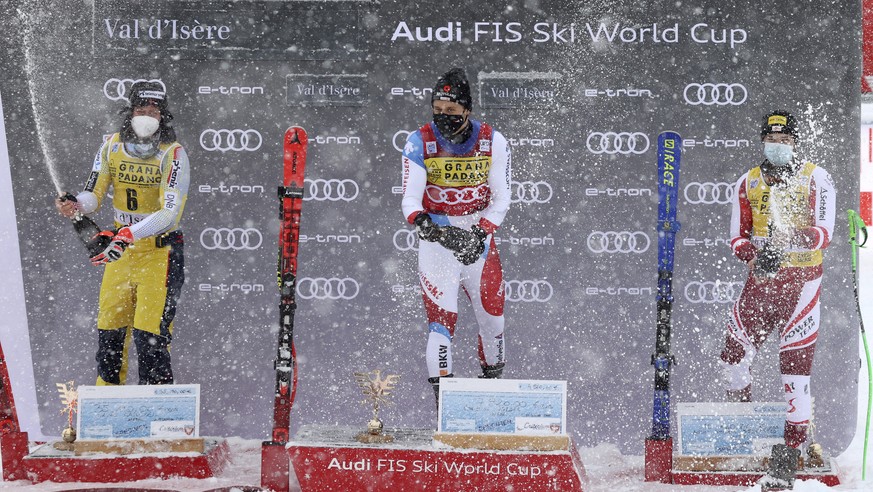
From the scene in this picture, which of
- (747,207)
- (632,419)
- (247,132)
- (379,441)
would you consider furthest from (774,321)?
(247,132)

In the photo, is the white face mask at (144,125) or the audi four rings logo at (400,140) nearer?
the white face mask at (144,125)

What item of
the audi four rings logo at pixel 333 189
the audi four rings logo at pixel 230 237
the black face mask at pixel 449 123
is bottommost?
the audi four rings logo at pixel 230 237

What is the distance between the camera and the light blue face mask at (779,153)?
4.19 m

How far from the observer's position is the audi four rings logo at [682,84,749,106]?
4.80 metres

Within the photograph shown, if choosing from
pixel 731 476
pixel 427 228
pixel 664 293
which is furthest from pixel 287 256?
pixel 731 476

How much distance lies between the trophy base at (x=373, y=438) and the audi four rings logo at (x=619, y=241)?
1650mm

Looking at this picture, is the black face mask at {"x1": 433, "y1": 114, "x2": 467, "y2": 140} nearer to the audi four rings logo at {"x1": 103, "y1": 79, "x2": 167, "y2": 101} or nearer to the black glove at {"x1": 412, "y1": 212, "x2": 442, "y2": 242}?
the black glove at {"x1": 412, "y1": 212, "x2": 442, "y2": 242}

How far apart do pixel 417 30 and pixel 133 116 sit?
1573mm

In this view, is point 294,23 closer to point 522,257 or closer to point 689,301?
point 522,257

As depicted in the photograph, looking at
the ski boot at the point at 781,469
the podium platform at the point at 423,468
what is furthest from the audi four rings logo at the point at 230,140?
the ski boot at the point at 781,469

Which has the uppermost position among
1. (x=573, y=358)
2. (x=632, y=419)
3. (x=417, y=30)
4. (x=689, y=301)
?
(x=417, y=30)

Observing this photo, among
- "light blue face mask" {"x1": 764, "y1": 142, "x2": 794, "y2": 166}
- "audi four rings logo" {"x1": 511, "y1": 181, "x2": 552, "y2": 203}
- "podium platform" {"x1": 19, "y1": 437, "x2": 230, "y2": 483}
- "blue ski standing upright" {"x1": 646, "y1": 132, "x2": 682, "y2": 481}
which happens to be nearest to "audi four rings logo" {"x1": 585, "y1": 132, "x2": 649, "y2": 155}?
"audi four rings logo" {"x1": 511, "y1": 181, "x2": 552, "y2": 203}

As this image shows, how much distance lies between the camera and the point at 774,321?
435 cm

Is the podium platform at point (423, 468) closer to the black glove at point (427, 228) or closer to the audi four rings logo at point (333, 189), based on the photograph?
the black glove at point (427, 228)
